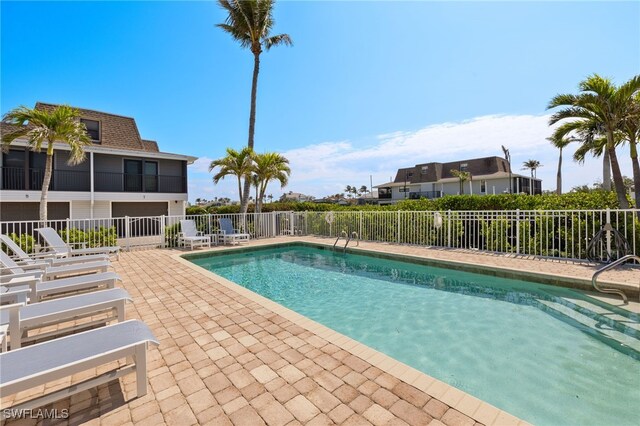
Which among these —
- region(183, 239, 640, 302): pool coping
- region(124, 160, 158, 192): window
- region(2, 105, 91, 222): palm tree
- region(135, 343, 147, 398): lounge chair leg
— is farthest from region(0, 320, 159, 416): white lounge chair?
region(124, 160, 158, 192): window

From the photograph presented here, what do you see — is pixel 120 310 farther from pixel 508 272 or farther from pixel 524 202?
pixel 524 202

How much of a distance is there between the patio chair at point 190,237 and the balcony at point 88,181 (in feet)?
27.9

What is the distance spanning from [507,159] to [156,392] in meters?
50.7

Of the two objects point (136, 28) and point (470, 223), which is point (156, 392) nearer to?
point (470, 223)

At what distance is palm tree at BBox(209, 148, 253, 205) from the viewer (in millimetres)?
13562

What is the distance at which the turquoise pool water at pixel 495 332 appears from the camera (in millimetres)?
2725

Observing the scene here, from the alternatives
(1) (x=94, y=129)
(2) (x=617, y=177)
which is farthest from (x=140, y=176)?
(2) (x=617, y=177)

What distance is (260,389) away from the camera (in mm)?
2342

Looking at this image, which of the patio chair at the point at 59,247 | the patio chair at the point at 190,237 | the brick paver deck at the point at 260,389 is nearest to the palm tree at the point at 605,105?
the brick paver deck at the point at 260,389

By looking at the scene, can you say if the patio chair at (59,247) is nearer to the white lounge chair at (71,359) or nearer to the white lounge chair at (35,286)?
the white lounge chair at (35,286)

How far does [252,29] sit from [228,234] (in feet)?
34.1

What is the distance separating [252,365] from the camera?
106 inches

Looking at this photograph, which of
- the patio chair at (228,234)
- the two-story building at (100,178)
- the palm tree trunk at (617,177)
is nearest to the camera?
the palm tree trunk at (617,177)

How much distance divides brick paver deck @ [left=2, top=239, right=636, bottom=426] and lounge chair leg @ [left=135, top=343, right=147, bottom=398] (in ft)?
0.25
